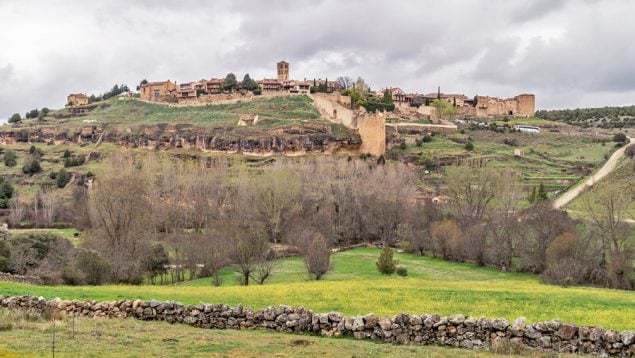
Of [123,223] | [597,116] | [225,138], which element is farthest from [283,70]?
[123,223]

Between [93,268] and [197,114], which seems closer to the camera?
[93,268]

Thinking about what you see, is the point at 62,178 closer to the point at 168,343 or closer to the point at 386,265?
the point at 386,265

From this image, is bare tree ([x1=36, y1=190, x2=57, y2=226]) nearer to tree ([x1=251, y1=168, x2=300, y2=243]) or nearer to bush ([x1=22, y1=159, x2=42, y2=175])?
bush ([x1=22, y1=159, x2=42, y2=175])

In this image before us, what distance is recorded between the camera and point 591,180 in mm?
75938

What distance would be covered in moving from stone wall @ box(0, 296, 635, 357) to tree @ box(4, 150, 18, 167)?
9823 cm

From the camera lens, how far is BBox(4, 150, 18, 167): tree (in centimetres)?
10471

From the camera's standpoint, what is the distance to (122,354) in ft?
38.5

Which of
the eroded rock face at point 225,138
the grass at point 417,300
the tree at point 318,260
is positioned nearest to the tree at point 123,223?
the tree at point 318,260

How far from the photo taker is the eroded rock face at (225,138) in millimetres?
104375

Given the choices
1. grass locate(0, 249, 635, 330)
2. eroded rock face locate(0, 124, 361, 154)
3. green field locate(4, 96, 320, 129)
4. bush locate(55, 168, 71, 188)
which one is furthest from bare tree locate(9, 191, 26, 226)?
grass locate(0, 249, 635, 330)

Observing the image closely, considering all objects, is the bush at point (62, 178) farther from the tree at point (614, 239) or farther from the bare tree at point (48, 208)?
the tree at point (614, 239)

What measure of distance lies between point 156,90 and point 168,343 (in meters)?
143

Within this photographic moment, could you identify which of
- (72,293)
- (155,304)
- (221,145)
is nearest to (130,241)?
(72,293)

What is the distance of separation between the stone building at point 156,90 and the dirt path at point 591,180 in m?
98.2
